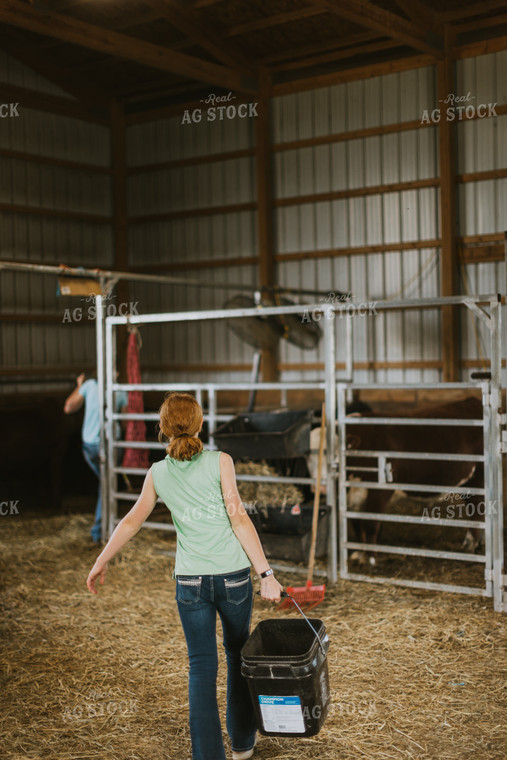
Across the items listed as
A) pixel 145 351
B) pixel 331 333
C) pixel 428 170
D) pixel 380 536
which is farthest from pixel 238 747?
pixel 145 351

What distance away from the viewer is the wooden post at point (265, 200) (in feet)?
36.3

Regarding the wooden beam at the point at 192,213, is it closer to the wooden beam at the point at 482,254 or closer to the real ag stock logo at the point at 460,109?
the real ag stock logo at the point at 460,109

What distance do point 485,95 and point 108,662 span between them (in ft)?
25.3

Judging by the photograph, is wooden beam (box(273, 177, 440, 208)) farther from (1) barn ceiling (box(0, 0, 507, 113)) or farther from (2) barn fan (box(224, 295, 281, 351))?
(2) barn fan (box(224, 295, 281, 351))

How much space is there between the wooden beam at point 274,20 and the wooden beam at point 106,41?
1.61 feet

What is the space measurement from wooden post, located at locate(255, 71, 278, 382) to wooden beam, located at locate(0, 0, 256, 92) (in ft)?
1.96

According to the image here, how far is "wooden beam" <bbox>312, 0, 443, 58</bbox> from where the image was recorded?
26.0ft

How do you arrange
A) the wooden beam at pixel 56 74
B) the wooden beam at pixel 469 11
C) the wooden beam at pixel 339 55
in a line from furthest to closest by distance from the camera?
the wooden beam at pixel 56 74, the wooden beam at pixel 339 55, the wooden beam at pixel 469 11

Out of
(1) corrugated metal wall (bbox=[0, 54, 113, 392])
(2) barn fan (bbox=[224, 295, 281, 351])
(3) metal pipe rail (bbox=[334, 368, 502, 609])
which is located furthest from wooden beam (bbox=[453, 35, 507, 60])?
(1) corrugated metal wall (bbox=[0, 54, 113, 392])

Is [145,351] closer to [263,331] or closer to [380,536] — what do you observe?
[263,331]

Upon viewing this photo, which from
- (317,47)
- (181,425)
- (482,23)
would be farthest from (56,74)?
(181,425)

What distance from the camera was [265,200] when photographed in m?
11.1

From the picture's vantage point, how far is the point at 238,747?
3.21m

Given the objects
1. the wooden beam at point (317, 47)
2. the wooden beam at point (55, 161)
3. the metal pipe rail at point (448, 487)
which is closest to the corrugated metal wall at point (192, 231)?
the wooden beam at point (55, 161)
